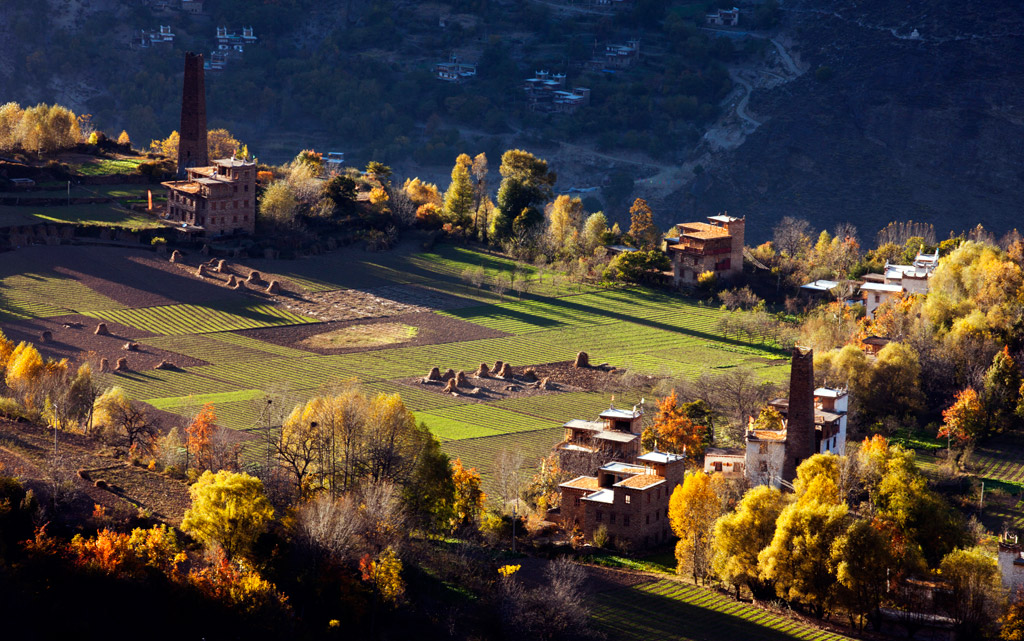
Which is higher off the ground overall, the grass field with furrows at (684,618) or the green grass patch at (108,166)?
the green grass patch at (108,166)

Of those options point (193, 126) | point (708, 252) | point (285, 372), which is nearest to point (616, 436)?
point (285, 372)

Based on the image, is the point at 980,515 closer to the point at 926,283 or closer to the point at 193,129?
the point at 926,283

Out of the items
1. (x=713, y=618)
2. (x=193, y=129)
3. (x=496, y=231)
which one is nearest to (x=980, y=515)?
(x=713, y=618)

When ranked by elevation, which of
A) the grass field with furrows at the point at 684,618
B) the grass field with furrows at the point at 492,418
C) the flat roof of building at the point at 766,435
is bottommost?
A: the grass field with furrows at the point at 684,618

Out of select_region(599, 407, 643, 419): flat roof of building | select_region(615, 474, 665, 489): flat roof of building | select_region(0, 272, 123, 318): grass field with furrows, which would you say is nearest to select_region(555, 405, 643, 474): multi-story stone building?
select_region(599, 407, 643, 419): flat roof of building

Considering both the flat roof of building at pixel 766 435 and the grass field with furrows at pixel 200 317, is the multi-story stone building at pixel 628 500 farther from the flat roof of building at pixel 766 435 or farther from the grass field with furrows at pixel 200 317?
the grass field with furrows at pixel 200 317

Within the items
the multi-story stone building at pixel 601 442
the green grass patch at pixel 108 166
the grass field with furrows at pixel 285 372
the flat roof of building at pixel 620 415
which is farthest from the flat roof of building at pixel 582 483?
the green grass patch at pixel 108 166
